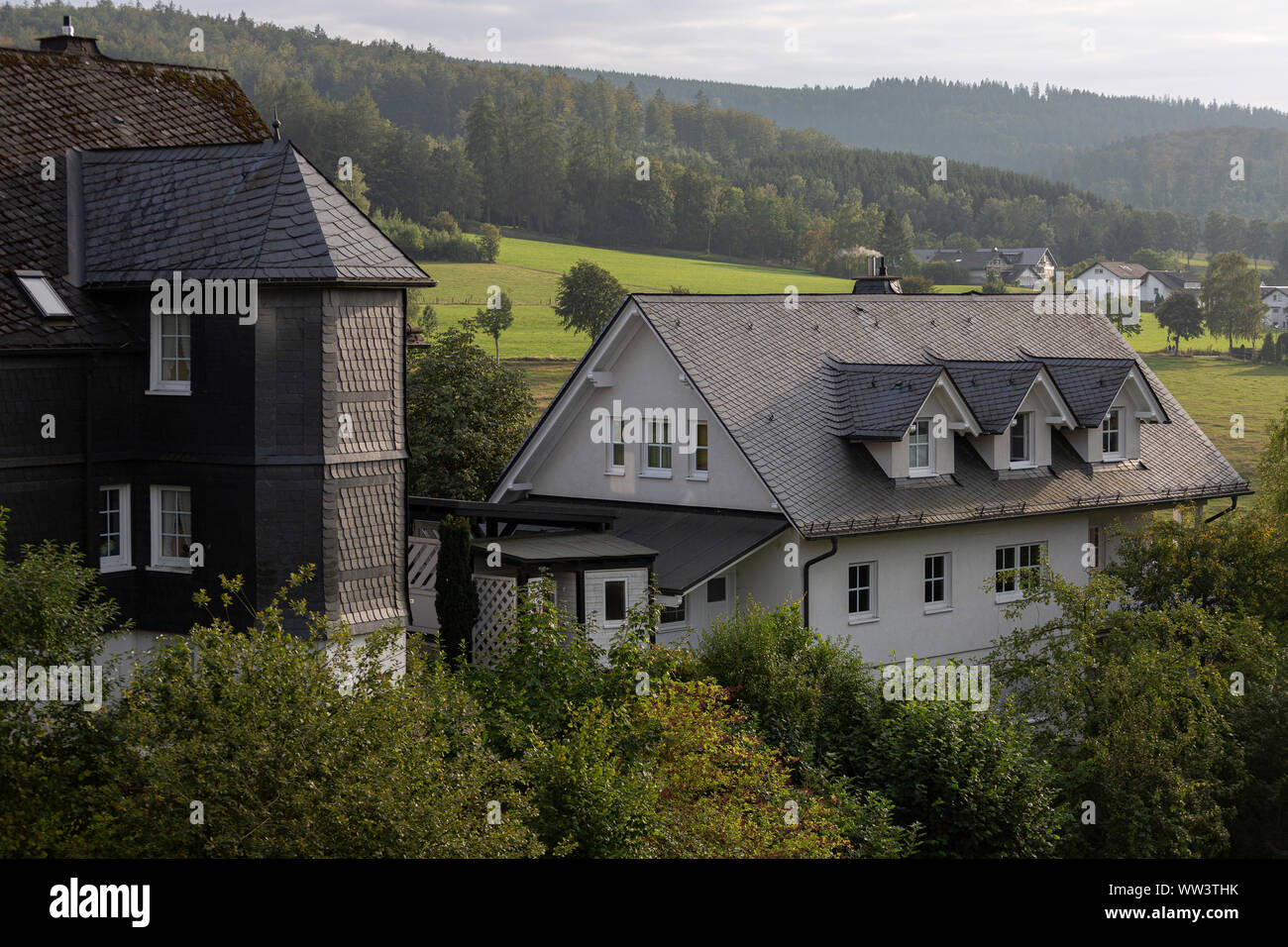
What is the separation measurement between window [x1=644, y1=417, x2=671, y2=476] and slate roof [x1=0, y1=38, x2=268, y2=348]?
33.4 ft

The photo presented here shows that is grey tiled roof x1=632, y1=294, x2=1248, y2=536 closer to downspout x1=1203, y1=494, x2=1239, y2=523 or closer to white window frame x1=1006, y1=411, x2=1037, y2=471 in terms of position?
downspout x1=1203, y1=494, x2=1239, y2=523

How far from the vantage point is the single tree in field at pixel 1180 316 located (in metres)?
123

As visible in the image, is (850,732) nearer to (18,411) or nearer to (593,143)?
(18,411)

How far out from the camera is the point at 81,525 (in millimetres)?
25750

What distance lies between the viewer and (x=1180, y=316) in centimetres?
12350

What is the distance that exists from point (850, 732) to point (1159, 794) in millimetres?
5187

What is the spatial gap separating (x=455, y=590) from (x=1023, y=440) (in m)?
15.2

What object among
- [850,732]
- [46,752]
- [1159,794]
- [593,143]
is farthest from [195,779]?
[593,143]

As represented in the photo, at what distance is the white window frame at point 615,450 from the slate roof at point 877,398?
4.47m

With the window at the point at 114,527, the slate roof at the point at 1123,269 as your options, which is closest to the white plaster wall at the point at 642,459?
the window at the point at 114,527

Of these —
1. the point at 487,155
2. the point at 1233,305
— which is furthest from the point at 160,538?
the point at 1233,305

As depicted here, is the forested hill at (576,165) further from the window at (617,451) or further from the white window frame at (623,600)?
the white window frame at (623,600)
